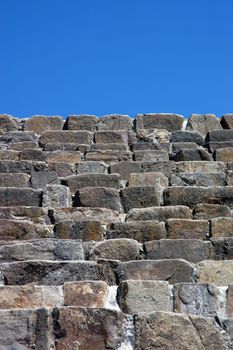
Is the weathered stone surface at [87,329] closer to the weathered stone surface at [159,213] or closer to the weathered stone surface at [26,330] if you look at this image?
the weathered stone surface at [26,330]

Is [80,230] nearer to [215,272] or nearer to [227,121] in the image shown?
[215,272]

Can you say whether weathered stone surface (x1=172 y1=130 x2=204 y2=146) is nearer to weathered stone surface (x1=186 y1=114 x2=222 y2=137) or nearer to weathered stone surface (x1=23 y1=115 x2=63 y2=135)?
weathered stone surface (x1=186 y1=114 x2=222 y2=137)

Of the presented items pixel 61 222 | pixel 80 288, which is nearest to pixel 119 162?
pixel 61 222

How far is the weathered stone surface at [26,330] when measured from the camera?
16.9 ft

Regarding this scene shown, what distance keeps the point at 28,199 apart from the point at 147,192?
1095 millimetres

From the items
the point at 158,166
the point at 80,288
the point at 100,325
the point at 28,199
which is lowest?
the point at 100,325

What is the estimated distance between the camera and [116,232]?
7.10 m

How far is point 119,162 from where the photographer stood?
30.3 feet

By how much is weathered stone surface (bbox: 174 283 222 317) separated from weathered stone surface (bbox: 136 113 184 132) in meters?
5.20

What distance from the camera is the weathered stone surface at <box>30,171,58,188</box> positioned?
27.6 ft

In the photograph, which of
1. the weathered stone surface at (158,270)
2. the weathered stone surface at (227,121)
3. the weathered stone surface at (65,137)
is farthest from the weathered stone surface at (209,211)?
the weathered stone surface at (227,121)

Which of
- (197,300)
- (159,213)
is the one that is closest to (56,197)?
(159,213)

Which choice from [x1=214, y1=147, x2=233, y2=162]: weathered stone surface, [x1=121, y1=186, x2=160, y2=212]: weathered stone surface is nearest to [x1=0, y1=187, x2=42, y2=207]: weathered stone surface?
[x1=121, y1=186, x2=160, y2=212]: weathered stone surface

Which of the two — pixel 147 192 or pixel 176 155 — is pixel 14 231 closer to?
pixel 147 192
